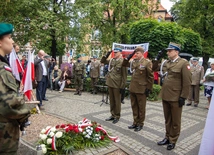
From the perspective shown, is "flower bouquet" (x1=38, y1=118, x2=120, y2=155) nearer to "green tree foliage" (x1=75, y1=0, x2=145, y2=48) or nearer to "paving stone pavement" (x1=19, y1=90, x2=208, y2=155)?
"paving stone pavement" (x1=19, y1=90, x2=208, y2=155)

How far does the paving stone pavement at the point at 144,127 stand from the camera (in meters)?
4.30

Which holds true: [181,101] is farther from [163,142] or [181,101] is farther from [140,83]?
[140,83]

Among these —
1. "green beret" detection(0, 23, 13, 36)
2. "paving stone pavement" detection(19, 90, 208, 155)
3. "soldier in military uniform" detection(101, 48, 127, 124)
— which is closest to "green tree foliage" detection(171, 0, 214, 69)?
"paving stone pavement" detection(19, 90, 208, 155)

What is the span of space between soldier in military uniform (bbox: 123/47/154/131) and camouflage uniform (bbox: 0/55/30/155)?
351 centimetres

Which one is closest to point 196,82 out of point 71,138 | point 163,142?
point 163,142

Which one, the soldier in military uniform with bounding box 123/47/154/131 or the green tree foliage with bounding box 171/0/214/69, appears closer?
the soldier in military uniform with bounding box 123/47/154/131

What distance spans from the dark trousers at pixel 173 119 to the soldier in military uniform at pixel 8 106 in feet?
10.2

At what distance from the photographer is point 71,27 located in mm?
18156

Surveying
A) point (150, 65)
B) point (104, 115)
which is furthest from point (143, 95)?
point (104, 115)

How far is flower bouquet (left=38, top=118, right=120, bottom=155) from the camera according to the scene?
361 cm

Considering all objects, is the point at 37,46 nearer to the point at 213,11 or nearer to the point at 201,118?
the point at 201,118

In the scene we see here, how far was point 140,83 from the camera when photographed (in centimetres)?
516

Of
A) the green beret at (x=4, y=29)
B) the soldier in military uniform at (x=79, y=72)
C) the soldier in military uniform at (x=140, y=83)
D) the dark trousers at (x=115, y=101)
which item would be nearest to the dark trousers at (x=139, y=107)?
the soldier in military uniform at (x=140, y=83)

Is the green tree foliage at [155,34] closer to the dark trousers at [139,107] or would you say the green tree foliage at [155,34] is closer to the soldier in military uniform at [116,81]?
the soldier in military uniform at [116,81]
